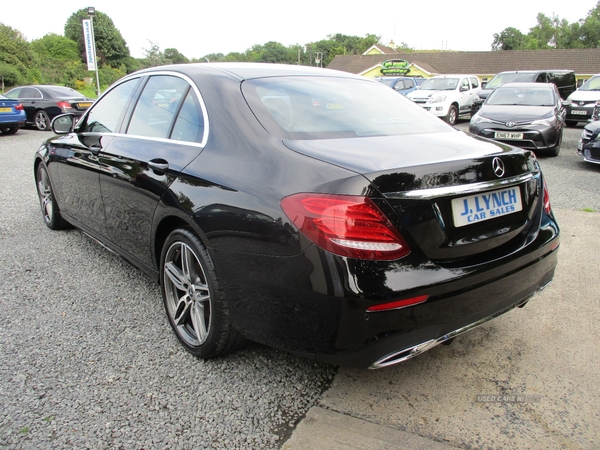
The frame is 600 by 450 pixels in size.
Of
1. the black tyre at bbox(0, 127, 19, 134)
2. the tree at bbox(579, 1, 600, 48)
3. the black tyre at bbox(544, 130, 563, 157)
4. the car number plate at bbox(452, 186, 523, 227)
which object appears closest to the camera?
the car number plate at bbox(452, 186, 523, 227)

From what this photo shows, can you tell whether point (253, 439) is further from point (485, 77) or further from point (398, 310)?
point (485, 77)

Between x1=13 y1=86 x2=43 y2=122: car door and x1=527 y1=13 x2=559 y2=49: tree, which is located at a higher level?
x1=527 y1=13 x2=559 y2=49: tree

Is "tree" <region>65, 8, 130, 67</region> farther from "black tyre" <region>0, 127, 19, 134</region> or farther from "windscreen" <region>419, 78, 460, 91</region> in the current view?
"windscreen" <region>419, 78, 460, 91</region>

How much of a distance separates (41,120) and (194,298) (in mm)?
15496

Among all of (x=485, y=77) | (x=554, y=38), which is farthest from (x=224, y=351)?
(x=554, y=38)

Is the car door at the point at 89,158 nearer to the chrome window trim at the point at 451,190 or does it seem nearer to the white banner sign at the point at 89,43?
the chrome window trim at the point at 451,190

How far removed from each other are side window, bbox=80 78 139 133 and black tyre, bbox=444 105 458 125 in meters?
13.4

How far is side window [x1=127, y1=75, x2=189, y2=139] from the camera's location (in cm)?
286

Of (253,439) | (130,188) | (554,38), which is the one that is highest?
(554,38)

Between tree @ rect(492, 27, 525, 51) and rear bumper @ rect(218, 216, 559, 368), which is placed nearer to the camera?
rear bumper @ rect(218, 216, 559, 368)

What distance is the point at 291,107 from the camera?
254 centimetres

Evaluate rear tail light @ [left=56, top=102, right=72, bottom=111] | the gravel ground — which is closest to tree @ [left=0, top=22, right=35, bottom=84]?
rear tail light @ [left=56, top=102, right=72, bottom=111]

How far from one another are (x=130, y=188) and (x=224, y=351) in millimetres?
1191

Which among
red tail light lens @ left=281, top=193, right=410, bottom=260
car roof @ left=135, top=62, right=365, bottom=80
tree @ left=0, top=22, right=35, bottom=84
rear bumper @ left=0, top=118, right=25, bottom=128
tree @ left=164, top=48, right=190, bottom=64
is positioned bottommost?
rear bumper @ left=0, top=118, right=25, bottom=128
